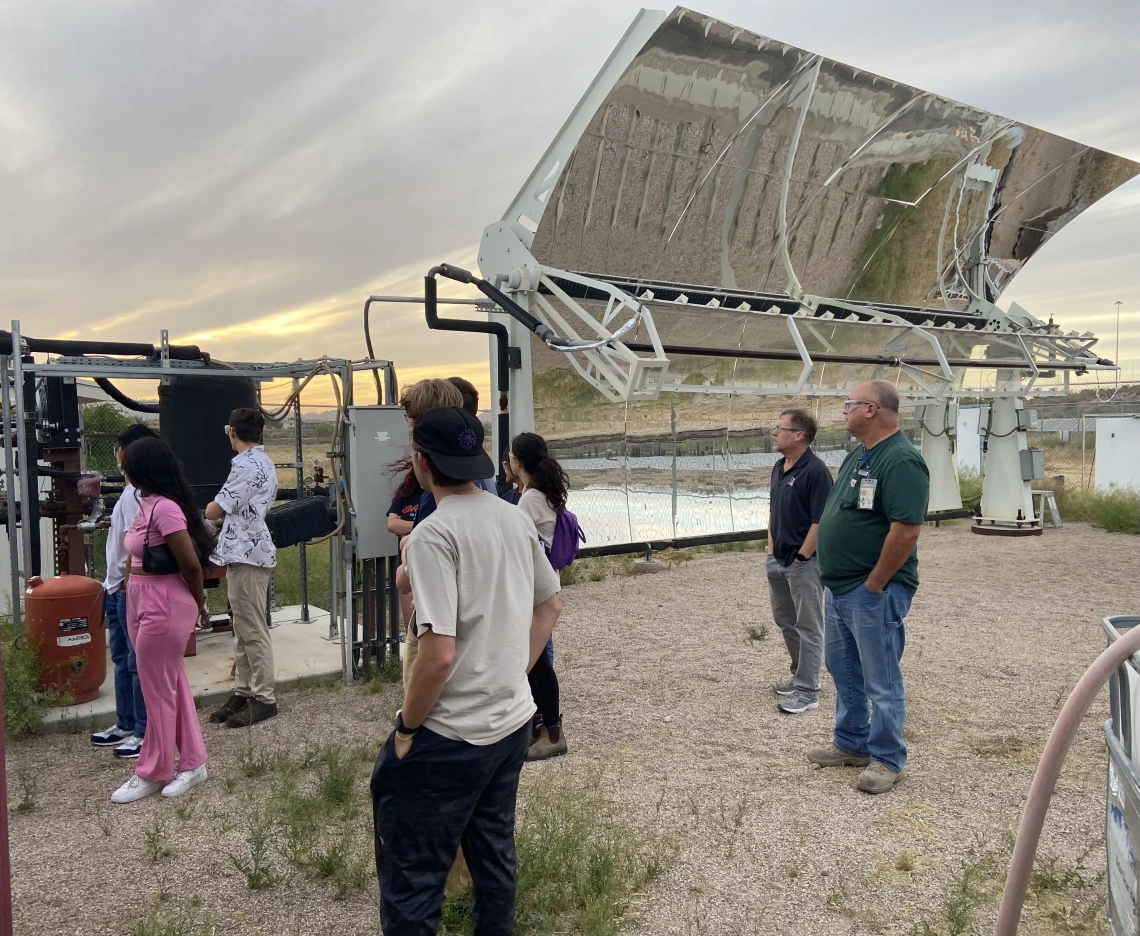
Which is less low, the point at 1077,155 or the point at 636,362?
the point at 1077,155

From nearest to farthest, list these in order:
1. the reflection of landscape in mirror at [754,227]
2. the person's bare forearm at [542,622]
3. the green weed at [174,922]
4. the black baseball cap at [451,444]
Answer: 1. the black baseball cap at [451,444]
2. the person's bare forearm at [542,622]
3. the green weed at [174,922]
4. the reflection of landscape in mirror at [754,227]

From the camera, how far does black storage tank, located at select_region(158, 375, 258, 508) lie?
23.6ft

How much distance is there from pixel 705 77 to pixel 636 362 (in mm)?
3671

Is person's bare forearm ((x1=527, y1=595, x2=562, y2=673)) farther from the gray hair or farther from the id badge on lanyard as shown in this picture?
the gray hair

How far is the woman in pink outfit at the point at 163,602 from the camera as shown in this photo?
4074 millimetres

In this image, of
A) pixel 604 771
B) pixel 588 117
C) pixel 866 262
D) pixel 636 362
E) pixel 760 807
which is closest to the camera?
pixel 760 807

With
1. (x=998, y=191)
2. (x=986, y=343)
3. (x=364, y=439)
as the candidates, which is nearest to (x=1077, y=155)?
(x=998, y=191)

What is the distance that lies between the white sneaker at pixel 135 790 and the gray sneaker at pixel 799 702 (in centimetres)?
360

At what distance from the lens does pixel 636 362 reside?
677cm

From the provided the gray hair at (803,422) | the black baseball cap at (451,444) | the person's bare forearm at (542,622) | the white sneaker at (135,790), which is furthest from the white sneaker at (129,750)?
the gray hair at (803,422)

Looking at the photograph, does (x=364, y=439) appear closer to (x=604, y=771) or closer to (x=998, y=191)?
(x=604, y=771)

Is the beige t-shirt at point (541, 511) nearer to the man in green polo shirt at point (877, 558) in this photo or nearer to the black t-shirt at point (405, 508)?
the black t-shirt at point (405, 508)

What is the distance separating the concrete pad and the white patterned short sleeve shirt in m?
1.21

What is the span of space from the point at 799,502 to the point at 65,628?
4.58m
